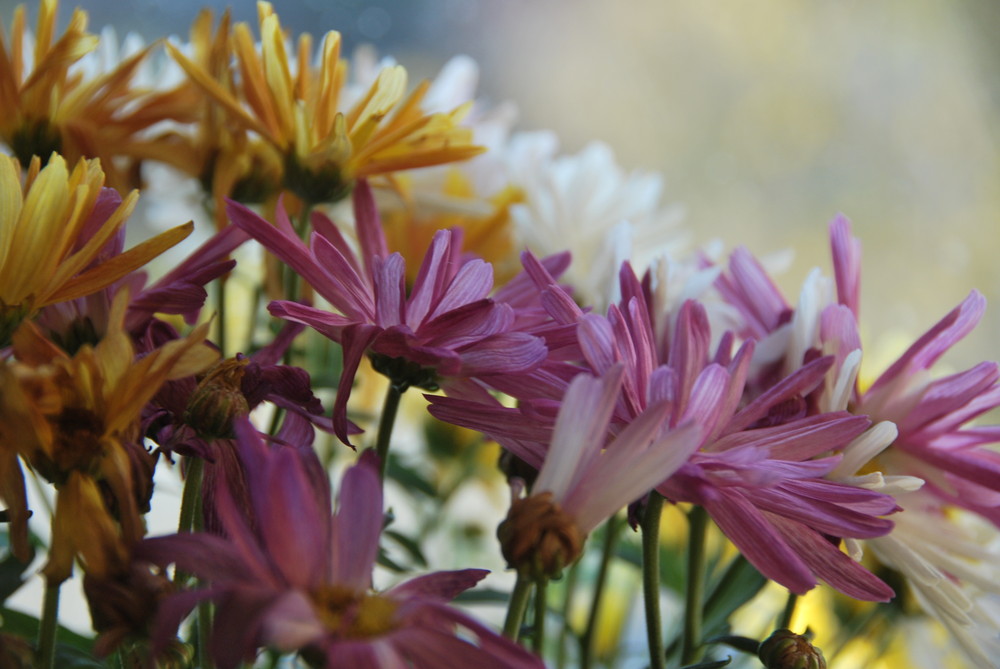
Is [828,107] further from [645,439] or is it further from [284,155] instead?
[645,439]

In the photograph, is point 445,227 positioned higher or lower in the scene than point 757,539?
higher

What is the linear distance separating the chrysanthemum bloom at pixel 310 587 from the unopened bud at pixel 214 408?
3 cm

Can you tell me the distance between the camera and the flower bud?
23cm

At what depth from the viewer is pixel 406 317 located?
224mm

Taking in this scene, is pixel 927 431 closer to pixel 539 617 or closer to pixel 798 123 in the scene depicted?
pixel 539 617

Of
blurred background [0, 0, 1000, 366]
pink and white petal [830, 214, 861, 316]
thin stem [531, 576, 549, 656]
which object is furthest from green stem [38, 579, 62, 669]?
blurred background [0, 0, 1000, 366]

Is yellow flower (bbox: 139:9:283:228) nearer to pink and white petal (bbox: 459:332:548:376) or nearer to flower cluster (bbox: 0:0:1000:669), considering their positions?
flower cluster (bbox: 0:0:1000:669)

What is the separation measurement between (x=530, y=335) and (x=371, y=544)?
6 cm

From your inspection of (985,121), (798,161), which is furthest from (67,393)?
(985,121)

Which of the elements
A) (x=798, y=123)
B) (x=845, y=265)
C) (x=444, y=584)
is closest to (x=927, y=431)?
(x=845, y=265)

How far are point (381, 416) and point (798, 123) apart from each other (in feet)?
3.67

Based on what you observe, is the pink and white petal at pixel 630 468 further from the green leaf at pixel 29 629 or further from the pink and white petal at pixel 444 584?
the green leaf at pixel 29 629

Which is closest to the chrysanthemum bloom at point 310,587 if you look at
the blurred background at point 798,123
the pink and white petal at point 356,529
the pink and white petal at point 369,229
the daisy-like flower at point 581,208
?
the pink and white petal at point 356,529

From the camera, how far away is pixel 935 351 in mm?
273
